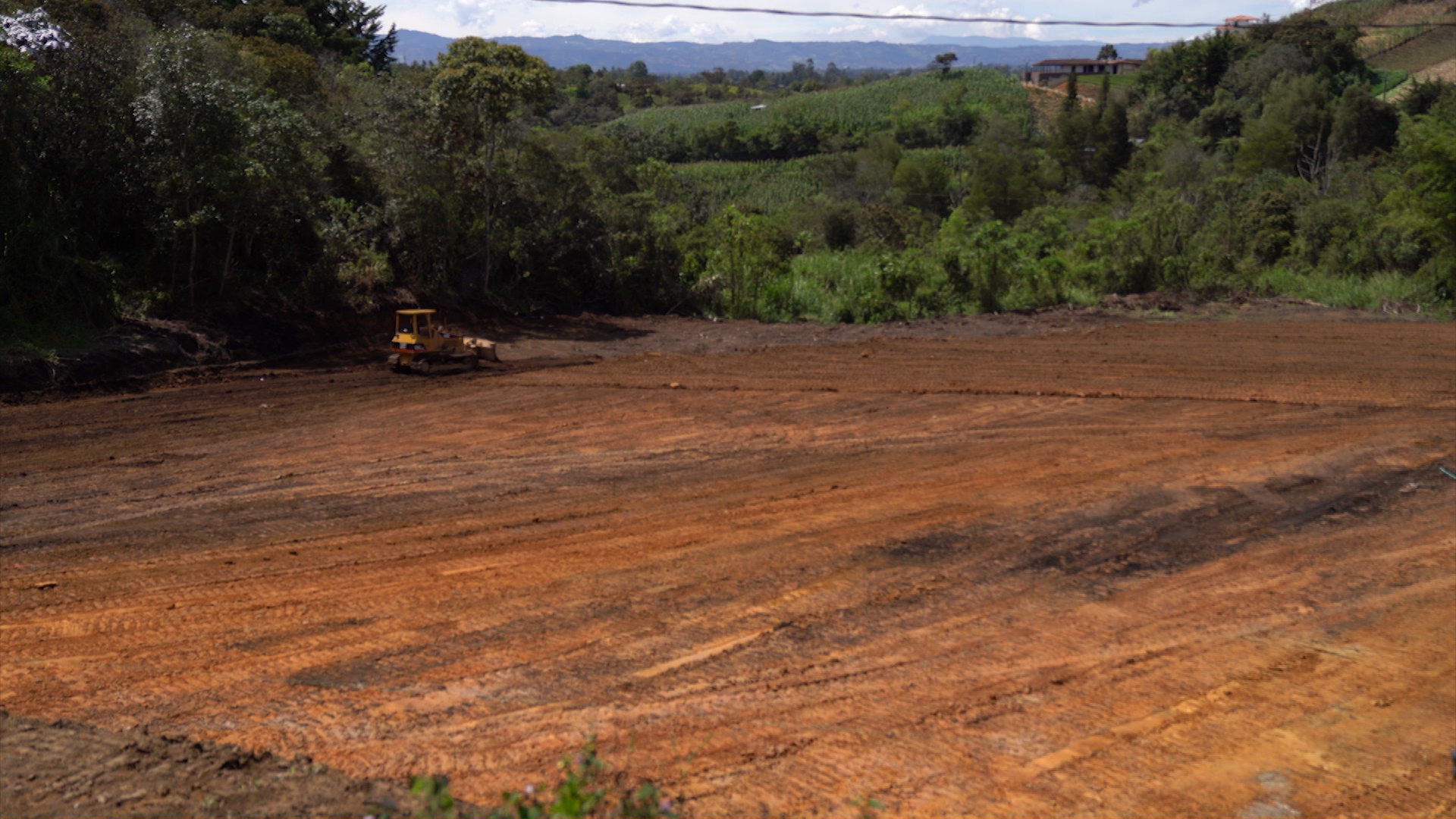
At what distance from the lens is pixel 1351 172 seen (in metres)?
46.2

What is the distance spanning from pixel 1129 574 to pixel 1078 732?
3578 millimetres

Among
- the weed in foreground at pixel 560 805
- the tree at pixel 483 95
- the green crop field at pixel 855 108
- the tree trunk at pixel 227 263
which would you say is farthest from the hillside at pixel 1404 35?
the weed in foreground at pixel 560 805

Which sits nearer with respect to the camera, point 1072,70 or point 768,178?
point 768,178

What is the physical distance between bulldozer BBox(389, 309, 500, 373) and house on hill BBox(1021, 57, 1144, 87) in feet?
370

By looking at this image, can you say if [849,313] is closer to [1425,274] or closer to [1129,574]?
[1425,274]

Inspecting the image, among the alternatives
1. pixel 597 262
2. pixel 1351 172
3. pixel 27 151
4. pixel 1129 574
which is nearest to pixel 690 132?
pixel 1351 172

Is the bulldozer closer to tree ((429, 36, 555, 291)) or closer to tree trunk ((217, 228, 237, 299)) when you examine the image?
tree trunk ((217, 228, 237, 299))

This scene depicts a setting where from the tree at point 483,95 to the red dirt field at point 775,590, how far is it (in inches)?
356

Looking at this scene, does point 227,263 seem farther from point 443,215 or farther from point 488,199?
point 488,199

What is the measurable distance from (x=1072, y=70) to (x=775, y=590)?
441ft

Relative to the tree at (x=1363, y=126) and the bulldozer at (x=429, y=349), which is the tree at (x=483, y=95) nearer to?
the bulldozer at (x=429, y=349)

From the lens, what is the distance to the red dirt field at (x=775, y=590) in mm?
6867

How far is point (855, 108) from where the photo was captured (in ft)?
336

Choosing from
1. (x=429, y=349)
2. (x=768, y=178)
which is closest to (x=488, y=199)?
(x=429, y=349)
